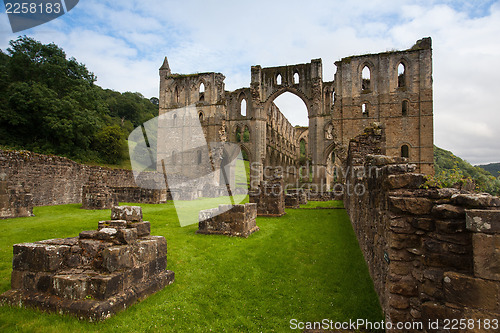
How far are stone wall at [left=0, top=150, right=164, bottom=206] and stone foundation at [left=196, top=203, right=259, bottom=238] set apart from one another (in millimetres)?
8522

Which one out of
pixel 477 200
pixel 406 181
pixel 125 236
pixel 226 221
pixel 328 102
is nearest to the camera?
pixel 477 200

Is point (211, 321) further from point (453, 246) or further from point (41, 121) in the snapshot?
point (41, 121)

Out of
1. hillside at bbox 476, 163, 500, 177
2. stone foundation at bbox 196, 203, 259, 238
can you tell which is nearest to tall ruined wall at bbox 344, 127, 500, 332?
hillside at bbox 476, 163, 500, 177

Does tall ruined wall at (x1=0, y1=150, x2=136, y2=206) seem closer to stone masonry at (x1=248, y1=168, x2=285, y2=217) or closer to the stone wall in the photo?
the stone wall

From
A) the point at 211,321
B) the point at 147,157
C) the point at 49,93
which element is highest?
the point at 49,93

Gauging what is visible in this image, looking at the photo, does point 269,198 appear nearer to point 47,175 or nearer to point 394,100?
point 47,175

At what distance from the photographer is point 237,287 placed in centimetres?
512

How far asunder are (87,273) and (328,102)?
32.3 m

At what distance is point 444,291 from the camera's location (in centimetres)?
275

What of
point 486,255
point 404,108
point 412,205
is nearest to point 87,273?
point 412,205

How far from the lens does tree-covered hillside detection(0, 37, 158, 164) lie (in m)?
27.3

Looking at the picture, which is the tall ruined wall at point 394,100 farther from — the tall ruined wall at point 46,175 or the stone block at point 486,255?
the stone block at point 486,255

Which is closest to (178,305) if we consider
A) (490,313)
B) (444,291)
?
(444,291)

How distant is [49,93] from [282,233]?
30534 mm
